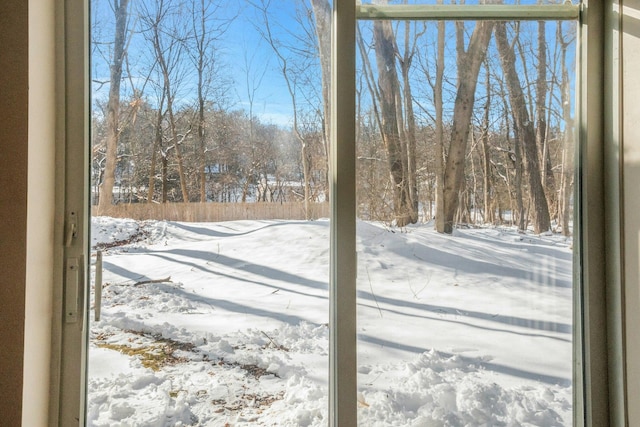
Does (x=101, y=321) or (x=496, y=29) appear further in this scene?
(x=496, y=29)

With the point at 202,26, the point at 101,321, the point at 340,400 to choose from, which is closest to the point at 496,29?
the point at 202,26

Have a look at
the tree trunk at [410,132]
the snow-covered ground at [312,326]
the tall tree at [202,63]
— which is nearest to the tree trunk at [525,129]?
the snow-covered ground at [312,326]

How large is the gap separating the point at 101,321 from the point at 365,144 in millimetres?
1186

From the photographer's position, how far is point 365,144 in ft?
5.01

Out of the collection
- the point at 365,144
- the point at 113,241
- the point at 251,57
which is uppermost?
the point at 251,57

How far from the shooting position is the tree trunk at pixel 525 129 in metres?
1.57

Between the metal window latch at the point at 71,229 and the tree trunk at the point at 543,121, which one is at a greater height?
the tree trunk at the point at 543,121

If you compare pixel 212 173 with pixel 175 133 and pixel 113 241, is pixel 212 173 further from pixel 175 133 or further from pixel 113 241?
pixel 113 241

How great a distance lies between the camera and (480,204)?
1.55m

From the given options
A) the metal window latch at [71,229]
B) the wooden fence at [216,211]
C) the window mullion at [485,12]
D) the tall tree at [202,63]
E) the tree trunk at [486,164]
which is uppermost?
the window mullion at [485,12]

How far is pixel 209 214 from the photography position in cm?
151

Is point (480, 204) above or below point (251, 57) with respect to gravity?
below

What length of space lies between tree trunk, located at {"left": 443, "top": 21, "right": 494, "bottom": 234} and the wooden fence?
1.69ft

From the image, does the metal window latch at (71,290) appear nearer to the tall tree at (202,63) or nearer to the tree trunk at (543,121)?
the tall tree at (202,63)
